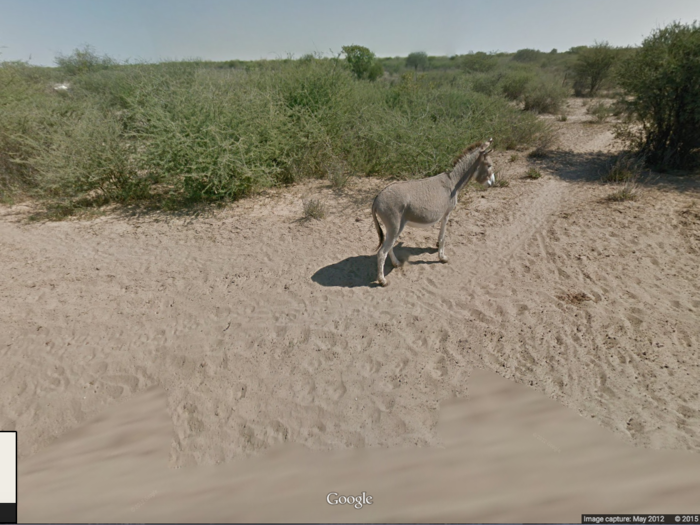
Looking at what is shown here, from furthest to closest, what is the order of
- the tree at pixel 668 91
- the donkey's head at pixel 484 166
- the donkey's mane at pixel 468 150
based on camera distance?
1. the tree at pixel 668 91
2. the donkey's mane at pixel 468 150
3. the donkey's head at pixel 484 166

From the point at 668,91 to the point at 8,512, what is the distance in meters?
13.1

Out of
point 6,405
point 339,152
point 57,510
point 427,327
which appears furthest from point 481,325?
point 339,152

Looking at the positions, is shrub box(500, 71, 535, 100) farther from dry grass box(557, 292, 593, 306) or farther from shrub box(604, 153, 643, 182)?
dry grass box(557, 292, 593, 306)

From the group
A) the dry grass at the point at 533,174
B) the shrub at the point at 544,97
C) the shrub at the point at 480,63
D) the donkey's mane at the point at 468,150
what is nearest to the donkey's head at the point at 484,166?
the donkey's mane at the point at 468,150

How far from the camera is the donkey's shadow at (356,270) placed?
480cm

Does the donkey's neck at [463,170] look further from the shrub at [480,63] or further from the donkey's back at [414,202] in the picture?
the shrub at [480,63]

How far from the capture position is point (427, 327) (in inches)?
152

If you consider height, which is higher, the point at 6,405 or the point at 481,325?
the point at 481,325

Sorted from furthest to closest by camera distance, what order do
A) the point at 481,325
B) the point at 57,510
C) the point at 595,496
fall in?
the point at 481,325, the point at 57,510, the point at 595,496

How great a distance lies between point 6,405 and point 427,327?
4.71 m

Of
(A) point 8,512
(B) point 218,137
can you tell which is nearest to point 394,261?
(A) point 8,512

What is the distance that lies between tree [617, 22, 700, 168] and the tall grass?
3.26m

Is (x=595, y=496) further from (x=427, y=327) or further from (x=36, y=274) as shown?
(x=36, y=274)

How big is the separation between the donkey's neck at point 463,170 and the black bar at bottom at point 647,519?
3.80 meters
